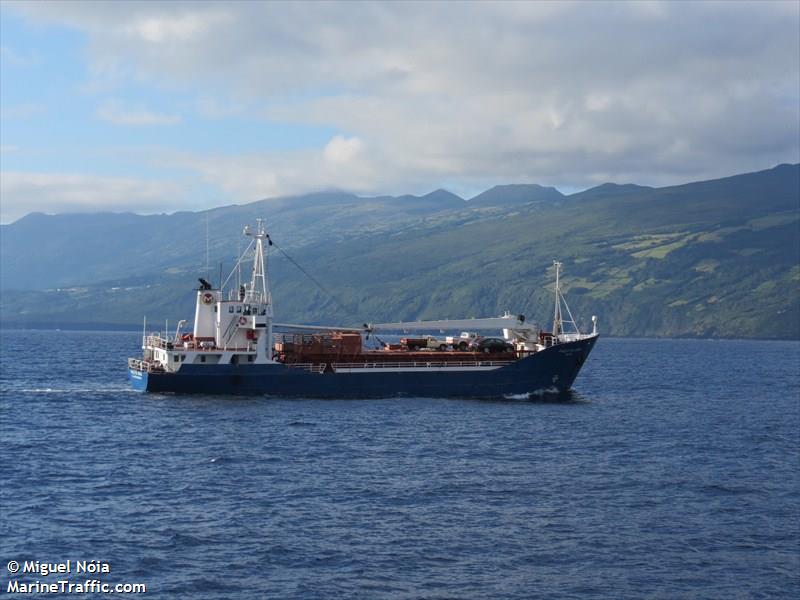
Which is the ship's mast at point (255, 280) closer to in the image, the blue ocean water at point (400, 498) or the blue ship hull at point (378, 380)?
the blue ship hull at point (378, 380)

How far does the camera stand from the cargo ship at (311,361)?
84000mm

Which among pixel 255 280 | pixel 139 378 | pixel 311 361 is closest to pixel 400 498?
pixel 311 361

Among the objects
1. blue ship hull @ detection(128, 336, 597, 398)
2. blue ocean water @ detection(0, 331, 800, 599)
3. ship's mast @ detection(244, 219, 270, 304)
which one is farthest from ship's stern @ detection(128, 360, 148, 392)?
ship's mast @ detection(244, 219, 270, 304)

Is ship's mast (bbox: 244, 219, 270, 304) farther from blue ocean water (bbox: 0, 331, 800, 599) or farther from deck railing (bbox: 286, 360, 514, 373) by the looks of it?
blue ocean water (bbox: 0, 331, 800, 599)

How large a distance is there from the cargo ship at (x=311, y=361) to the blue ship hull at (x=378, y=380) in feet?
0.28

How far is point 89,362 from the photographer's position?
152250 mm

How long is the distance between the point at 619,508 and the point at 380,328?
1991 inches

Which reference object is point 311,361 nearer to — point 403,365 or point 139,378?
point 403,365

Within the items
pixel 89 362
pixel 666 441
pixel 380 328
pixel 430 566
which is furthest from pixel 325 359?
pixel 89 362

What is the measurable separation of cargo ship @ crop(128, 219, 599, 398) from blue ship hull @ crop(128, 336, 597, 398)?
0.28 feet

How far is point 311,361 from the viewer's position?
8800 cm

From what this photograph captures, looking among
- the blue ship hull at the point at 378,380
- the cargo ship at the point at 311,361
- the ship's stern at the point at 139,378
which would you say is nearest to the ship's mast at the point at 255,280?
the cargo ship at the point at 311,361

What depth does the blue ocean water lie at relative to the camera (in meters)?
35.7

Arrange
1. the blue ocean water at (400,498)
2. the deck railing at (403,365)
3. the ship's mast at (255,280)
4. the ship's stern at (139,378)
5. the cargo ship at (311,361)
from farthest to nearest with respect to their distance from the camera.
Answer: the deck railing at (403,365), the ship's mast at (255,280), the ship's stern at (139,378), the cargo ship at (311,361), the blue ocean water at (400,498)
